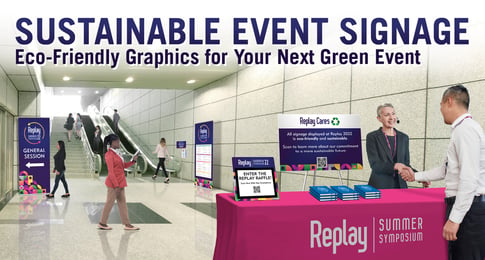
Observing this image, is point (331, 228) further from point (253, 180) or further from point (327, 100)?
point (327, 100)

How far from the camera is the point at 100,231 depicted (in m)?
5.93

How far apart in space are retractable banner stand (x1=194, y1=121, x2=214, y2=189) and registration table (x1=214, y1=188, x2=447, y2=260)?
8.70m

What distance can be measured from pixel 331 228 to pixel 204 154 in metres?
9.50

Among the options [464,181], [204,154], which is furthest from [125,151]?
[464,181]

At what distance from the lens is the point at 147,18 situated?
7.27m

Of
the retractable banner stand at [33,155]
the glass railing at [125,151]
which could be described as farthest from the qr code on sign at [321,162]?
the glass railing at [125,151]

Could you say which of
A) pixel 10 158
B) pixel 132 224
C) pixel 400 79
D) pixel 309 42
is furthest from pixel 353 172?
pixel 10 158

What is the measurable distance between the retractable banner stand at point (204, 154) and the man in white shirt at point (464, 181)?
9048 millimetres

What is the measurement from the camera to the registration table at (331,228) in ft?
9.12

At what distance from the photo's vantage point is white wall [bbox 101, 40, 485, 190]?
5281mm

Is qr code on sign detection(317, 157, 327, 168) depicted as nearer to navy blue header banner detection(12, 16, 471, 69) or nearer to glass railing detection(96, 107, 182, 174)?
navy blue header banner detection(12, 16, 471, 69)

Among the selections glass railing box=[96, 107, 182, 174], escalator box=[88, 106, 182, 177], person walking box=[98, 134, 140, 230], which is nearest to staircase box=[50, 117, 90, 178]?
escalator box=[88, 106, 182, 177]

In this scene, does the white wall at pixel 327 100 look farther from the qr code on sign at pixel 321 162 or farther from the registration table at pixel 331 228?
the registration table at pixel 331 228

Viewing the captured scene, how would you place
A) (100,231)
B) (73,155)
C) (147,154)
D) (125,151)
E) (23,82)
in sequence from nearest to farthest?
(100,231), (23,82), (125,151), (73,155), (147,154)
